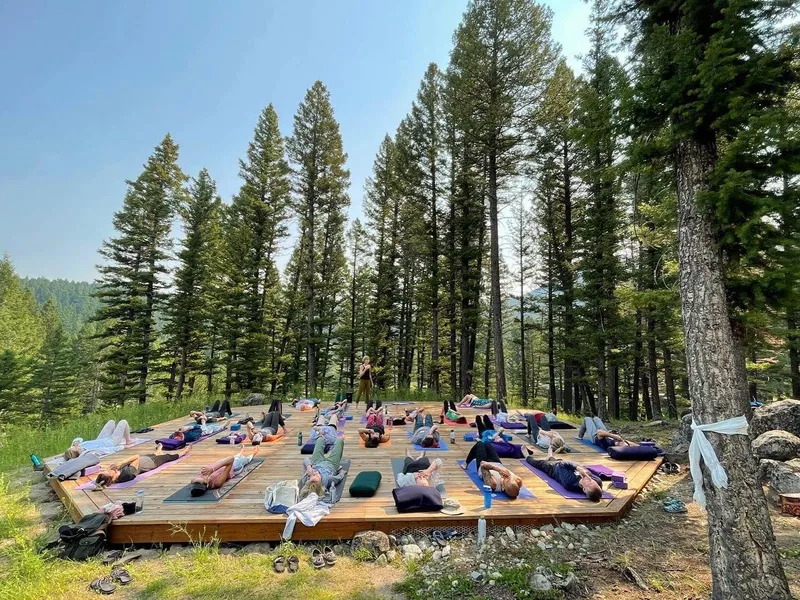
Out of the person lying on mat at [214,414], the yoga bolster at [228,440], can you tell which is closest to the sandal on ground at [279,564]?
the yoga bolster at [228,440]

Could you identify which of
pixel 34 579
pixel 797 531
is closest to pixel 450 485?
pixel 797 531

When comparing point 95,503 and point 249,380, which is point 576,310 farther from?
point 249,380

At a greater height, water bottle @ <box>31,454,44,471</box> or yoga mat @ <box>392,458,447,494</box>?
yoga mat @ <box>392,458,447,494</box>

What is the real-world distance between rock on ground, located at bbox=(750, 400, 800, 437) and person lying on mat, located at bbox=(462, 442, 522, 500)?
5.67 m

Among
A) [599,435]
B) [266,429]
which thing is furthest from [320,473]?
[599,435]

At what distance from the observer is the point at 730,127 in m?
3.32

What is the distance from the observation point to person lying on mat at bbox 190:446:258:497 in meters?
5.06

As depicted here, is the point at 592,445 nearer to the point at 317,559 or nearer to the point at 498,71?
the point at 317,559

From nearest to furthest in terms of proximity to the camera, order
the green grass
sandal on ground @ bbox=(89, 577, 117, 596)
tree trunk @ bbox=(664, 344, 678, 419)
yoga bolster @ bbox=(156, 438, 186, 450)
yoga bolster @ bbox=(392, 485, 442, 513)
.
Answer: sandal on ground @ bbox=(89, 577, 117, 596)
yoga bolster @ bbox=(392, 485, 442, 513)
yoga bolster @ bbox=(156, 438, 186, 450)
the green grass
tree trunk @ bbox=(664, 344, 678, 419)

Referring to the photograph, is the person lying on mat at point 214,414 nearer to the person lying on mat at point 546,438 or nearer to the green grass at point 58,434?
the green grass at point 58,434

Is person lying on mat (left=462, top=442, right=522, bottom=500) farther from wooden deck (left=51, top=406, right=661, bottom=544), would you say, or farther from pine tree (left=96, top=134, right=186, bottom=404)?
pine tree (left=96, top=134, right=186, bottom=404)

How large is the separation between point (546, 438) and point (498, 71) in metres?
11.4

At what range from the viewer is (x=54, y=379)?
84.4 ft

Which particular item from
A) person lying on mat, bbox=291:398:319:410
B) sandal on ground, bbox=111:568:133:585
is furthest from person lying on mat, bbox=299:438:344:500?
person lying on mat, bbox=291:398:319:410
